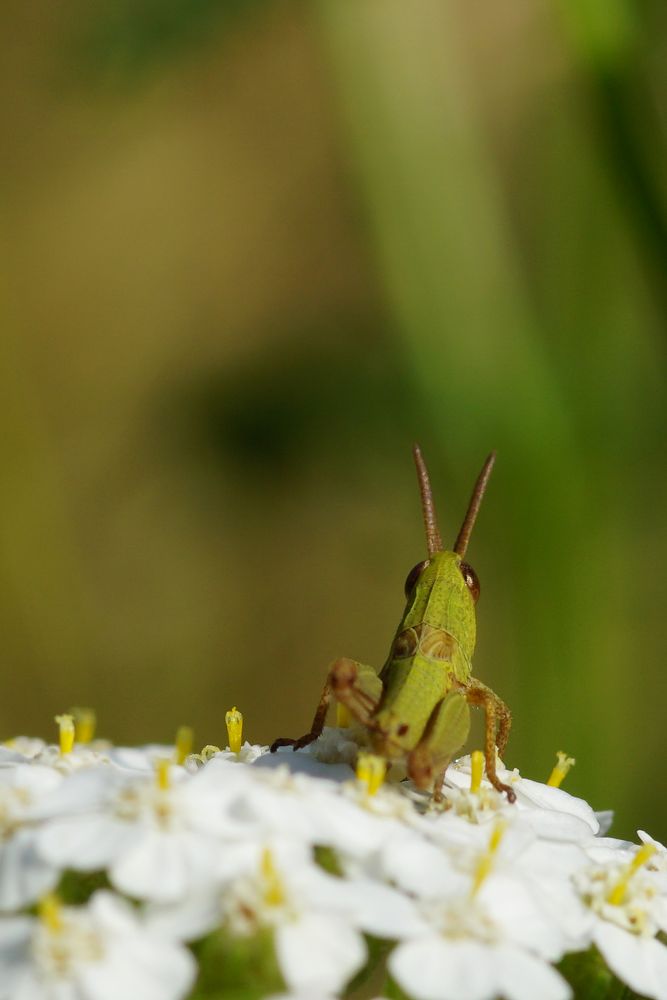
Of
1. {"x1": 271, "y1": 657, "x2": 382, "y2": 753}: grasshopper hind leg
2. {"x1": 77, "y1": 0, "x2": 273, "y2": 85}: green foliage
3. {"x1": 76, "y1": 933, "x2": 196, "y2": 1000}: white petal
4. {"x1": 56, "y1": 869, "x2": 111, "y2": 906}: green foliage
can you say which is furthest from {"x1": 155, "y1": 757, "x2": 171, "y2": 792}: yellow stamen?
{"x1": 77, "y1": 0, "x2": 273, "y2": 85}: green foliage

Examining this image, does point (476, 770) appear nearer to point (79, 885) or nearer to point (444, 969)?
point (444, 969)

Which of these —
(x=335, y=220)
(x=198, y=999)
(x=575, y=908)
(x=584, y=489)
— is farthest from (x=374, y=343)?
(x=198, y=999)

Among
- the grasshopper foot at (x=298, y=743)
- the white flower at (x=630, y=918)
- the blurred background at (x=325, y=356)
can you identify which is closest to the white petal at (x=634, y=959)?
the white flower at (x=630, y=918)

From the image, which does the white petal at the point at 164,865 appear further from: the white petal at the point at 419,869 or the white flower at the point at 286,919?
the white petal at the point at 419,869

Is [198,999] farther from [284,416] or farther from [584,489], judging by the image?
[284,416]

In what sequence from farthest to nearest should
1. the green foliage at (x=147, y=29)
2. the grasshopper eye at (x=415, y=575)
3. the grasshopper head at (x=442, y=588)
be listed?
the green foliage at (x=147, y=29), the grasshopper eye at (x=415, y=575), the grasshopper head at (x=442, y=588)

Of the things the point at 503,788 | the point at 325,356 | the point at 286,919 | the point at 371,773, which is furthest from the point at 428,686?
the point at 325,356
